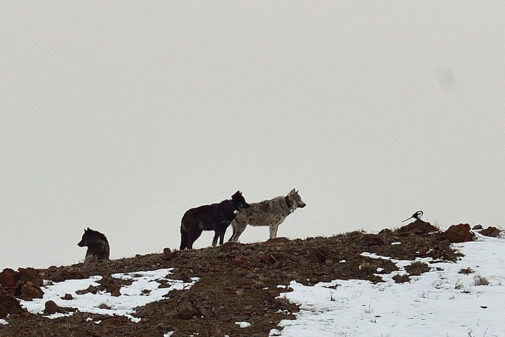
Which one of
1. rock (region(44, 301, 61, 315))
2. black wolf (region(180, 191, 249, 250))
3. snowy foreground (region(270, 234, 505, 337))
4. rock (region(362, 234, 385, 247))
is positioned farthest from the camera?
black wolf (region(180, 191, 249, 250))

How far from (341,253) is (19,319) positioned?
749cm

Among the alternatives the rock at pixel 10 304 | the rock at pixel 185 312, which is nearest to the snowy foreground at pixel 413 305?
the rock at pixel 185 312

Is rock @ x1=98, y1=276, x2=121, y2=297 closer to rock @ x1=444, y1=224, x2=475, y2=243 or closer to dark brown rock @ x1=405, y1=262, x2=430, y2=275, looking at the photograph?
→ dark brown rock @ x1=405, y1=262, x2=430, y2=275

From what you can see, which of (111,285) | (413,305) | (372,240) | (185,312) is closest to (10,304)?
(111,285)

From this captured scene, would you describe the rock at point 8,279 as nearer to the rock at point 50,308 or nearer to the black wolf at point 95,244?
the rock at point 50,308

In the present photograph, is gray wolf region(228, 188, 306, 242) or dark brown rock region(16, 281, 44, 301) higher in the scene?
gray wolf region(228, 188, 306, 242)

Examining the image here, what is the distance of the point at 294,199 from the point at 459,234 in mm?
8670

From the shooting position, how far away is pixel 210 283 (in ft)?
39.4

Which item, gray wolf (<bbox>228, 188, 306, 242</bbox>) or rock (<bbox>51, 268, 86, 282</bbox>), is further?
gray wolf (<bbox>228, 188, 306, 242</bbox>)

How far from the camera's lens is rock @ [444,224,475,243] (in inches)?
571

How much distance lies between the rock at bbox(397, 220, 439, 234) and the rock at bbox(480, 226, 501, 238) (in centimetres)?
134

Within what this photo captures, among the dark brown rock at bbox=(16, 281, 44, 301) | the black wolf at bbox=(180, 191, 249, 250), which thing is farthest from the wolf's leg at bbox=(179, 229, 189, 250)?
the dark brown rock at bbox=(16, 281, 44, 301)

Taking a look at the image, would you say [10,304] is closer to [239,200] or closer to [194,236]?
[194,236]

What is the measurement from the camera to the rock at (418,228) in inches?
626
